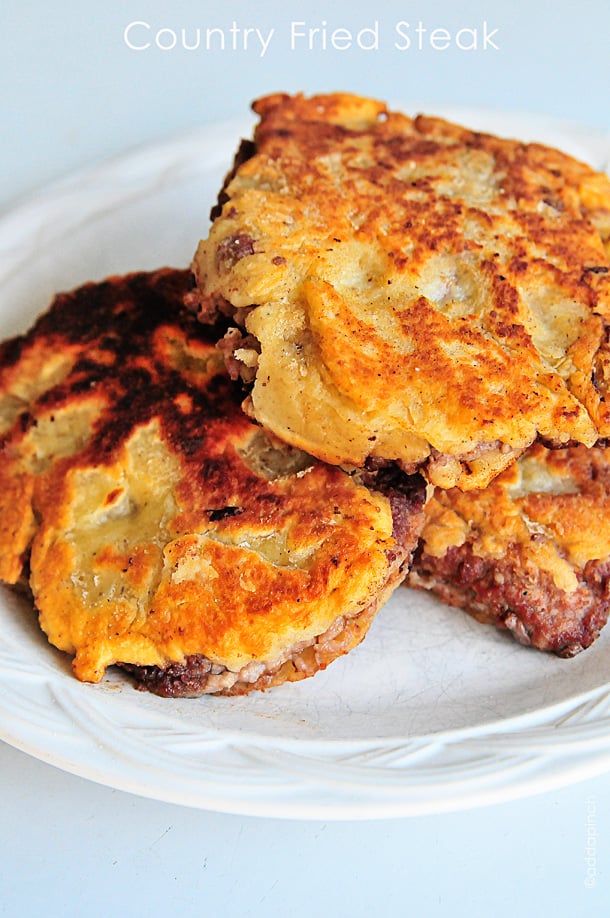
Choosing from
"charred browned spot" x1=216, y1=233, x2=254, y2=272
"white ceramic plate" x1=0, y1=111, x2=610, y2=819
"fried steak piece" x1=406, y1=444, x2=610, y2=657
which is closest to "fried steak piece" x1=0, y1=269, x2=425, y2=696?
"white ceramic plate" x1=0, y1=111, x2=610, y2=819

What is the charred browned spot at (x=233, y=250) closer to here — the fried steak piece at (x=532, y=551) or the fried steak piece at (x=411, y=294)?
the fried steak piece at (x=411, y=294)

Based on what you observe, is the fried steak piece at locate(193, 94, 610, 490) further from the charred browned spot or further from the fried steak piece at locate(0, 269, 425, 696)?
the fried steak piece at locate(0, 269, 425, 696)

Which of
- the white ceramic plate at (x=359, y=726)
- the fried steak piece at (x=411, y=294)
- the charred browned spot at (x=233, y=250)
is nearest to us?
the white ceramic plate at (x=359, y=726)

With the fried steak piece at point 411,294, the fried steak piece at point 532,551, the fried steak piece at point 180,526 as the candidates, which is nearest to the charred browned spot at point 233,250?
the fried steak piece at point 411,294

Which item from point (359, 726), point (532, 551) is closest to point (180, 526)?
point (359, 726)

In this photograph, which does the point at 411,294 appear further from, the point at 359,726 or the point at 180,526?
the point at 359,726

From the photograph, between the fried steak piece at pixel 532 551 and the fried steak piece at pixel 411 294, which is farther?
the fried steak piece at pixel 532 551

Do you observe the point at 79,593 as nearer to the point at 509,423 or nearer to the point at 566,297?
the point at 509,423
